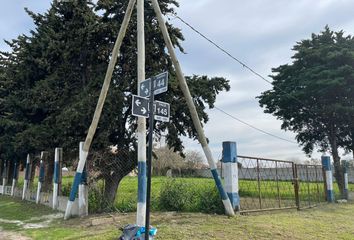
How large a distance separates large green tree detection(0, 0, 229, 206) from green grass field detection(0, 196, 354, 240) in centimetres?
256

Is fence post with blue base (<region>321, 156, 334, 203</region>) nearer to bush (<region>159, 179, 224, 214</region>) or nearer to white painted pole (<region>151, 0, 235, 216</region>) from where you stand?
bush (<region>159, 179, 224, 214</region>)

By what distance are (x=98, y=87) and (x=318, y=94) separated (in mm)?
11794

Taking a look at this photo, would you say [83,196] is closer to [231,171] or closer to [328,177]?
[231,171]

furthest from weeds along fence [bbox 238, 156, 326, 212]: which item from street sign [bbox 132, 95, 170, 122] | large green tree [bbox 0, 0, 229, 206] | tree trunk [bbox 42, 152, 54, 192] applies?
tree trunk [bbox 42, 152, 54, 192]

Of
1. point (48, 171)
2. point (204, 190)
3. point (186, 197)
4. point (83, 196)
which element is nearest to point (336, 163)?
point (204, 190)

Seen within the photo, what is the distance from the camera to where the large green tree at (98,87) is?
11195 millimetres

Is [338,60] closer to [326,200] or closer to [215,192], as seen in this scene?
[326,200]

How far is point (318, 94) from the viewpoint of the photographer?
17.9 meters

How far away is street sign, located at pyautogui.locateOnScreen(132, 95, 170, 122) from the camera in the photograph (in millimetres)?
5191

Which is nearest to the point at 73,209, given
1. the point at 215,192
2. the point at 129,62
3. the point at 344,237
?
the point at 215,192

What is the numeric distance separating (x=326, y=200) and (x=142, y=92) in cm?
1287

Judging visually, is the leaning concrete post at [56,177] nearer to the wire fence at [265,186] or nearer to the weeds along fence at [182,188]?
the weeds along fence at [182,188]

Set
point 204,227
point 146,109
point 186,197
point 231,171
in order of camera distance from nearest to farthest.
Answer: point 146,109 < point 204,227 < point 231,171 < point 186,197

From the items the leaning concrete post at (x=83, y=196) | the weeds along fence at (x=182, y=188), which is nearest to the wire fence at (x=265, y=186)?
the weeds along fence at (x=182, y=188)
